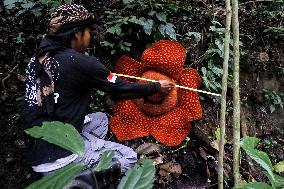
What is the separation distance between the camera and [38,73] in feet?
9.64

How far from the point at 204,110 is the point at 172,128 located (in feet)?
1.91

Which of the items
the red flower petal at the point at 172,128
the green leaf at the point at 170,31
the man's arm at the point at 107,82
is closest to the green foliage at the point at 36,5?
the green leaf at the point at 170,31

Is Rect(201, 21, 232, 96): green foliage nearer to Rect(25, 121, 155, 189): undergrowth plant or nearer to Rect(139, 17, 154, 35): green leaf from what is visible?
Rect(139, 17, 154, 35): green leaf

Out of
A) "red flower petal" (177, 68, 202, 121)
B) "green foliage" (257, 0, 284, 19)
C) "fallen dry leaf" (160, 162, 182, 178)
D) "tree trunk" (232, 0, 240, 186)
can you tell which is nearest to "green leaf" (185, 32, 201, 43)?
"red flower petal" (177, 68, 202, 121)

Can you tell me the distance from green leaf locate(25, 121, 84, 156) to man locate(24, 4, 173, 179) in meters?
1.80

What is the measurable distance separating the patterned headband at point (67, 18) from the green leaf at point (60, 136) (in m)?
1.96

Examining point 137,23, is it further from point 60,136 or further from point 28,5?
point 60,136

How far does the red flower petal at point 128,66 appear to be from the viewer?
158 inches

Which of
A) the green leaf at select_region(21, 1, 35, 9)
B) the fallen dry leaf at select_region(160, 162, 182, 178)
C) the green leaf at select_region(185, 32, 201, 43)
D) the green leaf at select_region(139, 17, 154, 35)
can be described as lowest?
the fallen dry leaf at select_region(160, 162, 182, 178)

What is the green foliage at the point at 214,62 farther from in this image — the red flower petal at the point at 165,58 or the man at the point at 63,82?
the man at the point at 63,82

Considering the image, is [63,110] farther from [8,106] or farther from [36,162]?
[8,106]

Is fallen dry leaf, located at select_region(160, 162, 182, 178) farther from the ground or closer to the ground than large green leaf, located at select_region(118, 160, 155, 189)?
closer to the ground

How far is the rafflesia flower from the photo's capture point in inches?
154

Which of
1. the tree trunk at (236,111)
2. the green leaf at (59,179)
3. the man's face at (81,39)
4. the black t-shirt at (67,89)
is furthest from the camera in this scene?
the man's face at (81,39)
